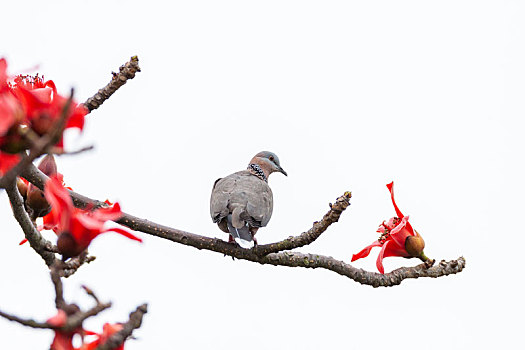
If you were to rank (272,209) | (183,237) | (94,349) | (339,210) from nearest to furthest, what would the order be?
(94,349), (339,210), (183,237), (272,209)

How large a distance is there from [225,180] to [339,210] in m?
2.61

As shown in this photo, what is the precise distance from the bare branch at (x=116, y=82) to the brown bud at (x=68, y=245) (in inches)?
47.2

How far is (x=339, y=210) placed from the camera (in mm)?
2279

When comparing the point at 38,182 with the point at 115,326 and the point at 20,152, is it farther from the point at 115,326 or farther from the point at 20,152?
the point at 115,326

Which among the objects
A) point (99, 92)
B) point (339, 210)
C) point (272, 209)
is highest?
point (272, 209)

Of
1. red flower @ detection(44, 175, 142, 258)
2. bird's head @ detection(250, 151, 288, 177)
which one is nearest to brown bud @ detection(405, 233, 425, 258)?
red flower @ detection(44, 175, 142, 258)

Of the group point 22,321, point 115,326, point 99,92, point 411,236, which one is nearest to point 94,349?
point 115,326

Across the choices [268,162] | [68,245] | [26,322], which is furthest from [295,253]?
[268,162]

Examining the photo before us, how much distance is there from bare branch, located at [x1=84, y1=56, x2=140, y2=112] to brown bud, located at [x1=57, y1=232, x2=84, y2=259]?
1.20m

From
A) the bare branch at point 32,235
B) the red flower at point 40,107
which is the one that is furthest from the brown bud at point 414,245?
the red flower at point 40,107

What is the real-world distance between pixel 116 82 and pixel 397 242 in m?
1.47

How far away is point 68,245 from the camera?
1612 mm

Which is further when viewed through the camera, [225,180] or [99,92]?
[225,180]

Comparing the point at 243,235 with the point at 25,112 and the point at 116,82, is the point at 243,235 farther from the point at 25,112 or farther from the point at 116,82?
the point at 25,112
